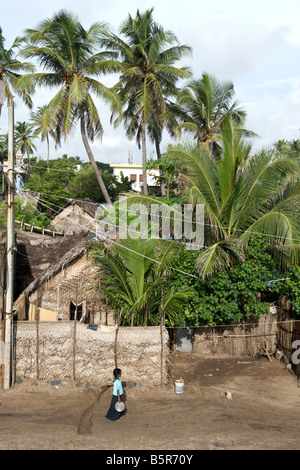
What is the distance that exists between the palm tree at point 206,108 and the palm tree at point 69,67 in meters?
3.79

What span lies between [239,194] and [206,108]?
1004cm

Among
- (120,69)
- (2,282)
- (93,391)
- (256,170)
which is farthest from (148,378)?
(120,69)

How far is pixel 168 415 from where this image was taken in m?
8.72

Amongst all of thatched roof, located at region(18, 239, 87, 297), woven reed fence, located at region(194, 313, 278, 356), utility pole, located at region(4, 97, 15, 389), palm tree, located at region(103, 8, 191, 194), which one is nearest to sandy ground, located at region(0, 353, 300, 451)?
utility pole, located at region(4, 97, 15, 389)

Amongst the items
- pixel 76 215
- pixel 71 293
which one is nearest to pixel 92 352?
pixel 71 293

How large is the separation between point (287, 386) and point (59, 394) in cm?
572

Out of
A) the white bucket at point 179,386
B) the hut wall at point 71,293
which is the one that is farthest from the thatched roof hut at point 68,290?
the white bucket at point 179,386

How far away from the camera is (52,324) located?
1016cm

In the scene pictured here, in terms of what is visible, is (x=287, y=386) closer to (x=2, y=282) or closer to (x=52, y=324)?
(x=52, y=324)

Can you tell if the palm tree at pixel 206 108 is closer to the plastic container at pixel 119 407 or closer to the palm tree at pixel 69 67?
the palm tree at pixel 69 67

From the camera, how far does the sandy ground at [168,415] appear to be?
24.4ft

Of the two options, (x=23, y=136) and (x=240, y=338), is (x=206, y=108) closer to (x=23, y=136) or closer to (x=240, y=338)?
(x=240, y=338)

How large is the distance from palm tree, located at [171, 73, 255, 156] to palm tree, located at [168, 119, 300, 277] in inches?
342
